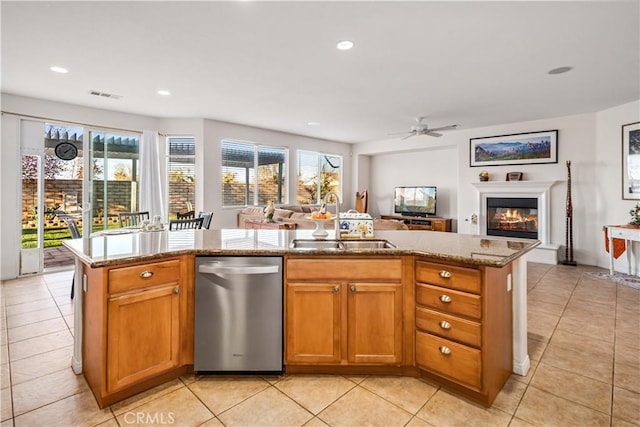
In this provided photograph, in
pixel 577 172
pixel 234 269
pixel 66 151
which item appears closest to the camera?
pixel 234 269

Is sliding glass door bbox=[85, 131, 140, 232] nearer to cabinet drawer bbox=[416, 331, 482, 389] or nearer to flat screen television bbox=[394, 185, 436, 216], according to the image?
cabinet drawer bbox=[416, 331, 482, 389]

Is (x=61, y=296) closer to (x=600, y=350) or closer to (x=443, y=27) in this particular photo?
(x=443, y=27)

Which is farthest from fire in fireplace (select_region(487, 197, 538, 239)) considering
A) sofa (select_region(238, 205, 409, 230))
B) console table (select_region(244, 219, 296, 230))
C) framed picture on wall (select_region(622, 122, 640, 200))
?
console table (select_region(244, 219, 296, 230))

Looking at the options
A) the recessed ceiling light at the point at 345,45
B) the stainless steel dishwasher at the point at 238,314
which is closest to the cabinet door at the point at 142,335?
the stainless steel dishwasher at the point at 238,314

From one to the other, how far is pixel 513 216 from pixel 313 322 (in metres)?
5.90

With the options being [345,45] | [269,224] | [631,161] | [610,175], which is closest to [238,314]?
[345,45]

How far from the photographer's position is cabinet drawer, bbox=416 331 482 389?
188cm

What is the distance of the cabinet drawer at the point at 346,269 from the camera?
212cm

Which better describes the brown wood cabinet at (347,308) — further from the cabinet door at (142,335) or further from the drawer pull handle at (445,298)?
the cabinet door at (142,335)

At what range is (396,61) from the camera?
345 centimetres

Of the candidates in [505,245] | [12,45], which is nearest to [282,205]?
[12,45]

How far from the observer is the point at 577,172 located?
18.9 ft

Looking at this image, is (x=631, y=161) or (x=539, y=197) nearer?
(x=631, y=161)

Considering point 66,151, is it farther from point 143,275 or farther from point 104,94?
point 143,275
